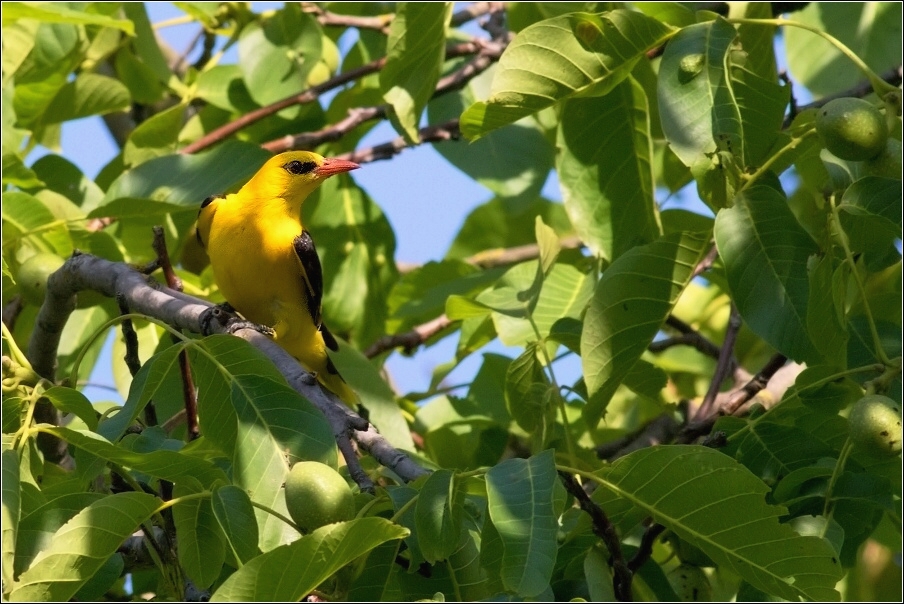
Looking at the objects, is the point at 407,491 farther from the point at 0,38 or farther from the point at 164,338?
the point at 0,38

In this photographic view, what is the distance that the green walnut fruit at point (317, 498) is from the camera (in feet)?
7.35

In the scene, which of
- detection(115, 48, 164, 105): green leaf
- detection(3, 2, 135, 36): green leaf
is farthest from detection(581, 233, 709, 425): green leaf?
detection(115, 48, 164, 105): green leaf

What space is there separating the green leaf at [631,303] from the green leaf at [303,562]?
4.16 feet

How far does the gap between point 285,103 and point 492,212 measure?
1963 mm

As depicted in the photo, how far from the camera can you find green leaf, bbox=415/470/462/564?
224cm

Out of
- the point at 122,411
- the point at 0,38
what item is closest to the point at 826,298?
the point at 122,411

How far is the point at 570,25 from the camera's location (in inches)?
127

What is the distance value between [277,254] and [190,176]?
2.82 ft

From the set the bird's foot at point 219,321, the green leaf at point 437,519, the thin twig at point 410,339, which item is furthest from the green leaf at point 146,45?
the green leaf at point 437,519

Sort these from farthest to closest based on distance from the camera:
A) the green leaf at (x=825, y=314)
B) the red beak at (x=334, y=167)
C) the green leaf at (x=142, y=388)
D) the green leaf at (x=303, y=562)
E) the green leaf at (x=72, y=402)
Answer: the red beak at (x=334, y=167) < the green leaf at (x=825, y=314) < the green leaf at (x=72, y=402) < the green leaf at (x=142, y=388) < the green leaf at (x=303, y=562)

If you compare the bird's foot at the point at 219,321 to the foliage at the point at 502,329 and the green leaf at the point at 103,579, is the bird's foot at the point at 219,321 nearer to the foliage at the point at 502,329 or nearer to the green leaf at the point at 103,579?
the foliage at the point at 502,329

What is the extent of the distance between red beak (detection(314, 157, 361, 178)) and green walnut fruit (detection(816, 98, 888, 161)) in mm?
2587

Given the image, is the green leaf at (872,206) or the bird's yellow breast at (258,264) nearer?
the green leaf at (872,206)

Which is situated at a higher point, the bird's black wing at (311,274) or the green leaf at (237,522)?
the green leaf at (237,522)
